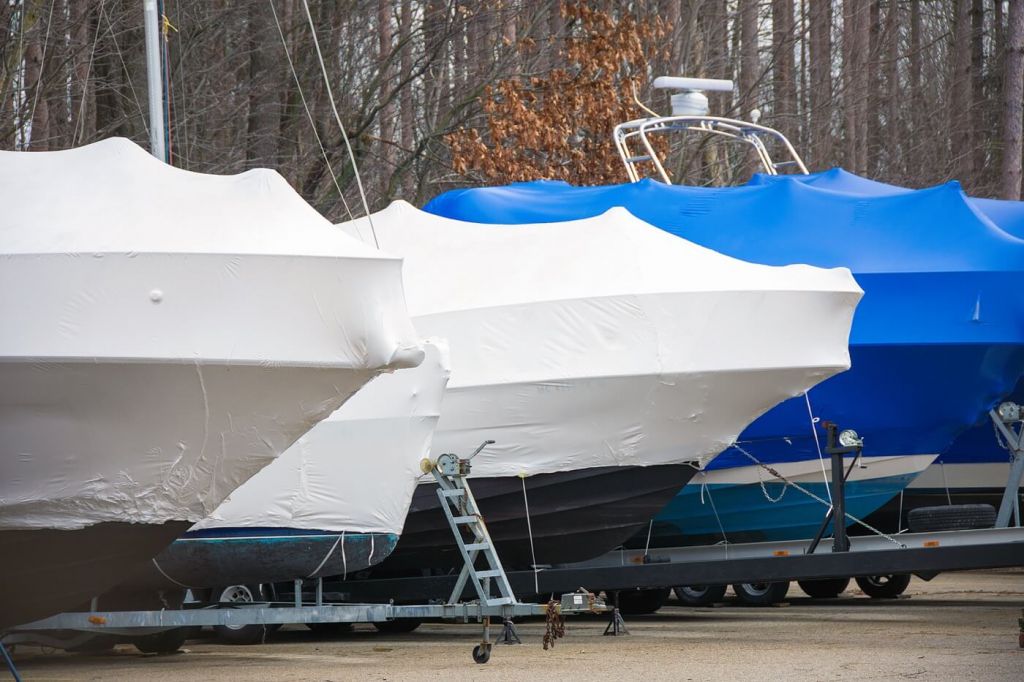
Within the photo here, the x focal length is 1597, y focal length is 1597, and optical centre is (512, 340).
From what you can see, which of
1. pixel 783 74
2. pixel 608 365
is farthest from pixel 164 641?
pixel 783 74

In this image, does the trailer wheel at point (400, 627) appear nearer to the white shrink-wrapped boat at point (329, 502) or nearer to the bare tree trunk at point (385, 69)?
the white shrink-wrapped boat at point (329, 502)

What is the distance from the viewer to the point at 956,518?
1198cm

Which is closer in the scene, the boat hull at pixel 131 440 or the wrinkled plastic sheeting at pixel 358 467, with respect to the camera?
the boat hull at pixel 131 440

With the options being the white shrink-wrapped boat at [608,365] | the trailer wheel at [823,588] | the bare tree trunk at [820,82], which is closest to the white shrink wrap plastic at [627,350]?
the white shrink-wrapped boat at [608,365]

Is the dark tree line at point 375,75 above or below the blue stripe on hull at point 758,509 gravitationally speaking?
above

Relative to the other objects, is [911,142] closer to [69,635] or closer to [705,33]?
[705,33]

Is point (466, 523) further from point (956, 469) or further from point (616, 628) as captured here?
point (956, 469)

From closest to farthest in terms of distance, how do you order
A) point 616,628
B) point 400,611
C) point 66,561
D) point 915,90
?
point 66,561
point 400,611
point 616,628
point 915,90

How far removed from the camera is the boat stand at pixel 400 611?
32.3 feet

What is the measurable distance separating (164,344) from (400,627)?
659cm

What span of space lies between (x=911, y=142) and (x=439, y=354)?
2145cm

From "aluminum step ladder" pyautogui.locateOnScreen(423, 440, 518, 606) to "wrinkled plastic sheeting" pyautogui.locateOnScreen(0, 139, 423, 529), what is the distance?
8.45 ft

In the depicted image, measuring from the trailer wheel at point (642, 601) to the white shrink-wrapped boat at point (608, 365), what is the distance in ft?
8.23

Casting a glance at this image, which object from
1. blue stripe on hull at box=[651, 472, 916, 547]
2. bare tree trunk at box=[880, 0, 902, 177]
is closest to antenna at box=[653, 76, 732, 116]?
blue stripe on hull at box=[651, 472, 916, 547]
